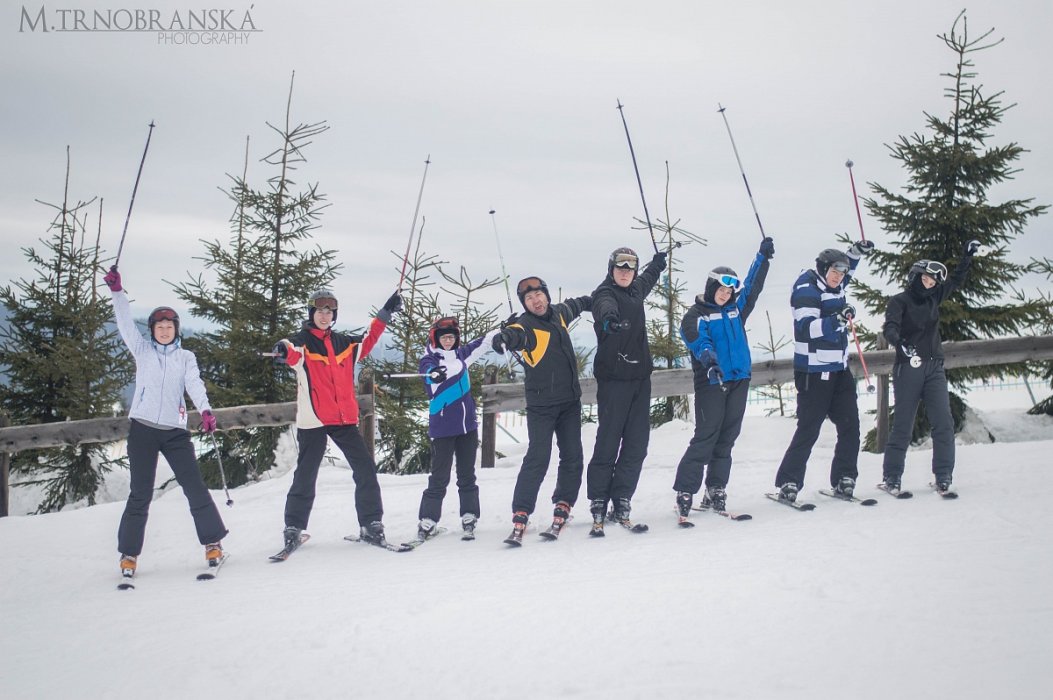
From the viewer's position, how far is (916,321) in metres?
6.67

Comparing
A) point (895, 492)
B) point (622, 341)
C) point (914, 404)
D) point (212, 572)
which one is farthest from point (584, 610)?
point (914, 404)

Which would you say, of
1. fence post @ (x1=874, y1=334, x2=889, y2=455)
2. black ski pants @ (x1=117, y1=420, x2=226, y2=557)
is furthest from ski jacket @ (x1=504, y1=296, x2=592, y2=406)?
fence post @ (x1=874, y1=334, x2=889, y2=455)

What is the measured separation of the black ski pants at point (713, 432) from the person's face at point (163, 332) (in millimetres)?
3960

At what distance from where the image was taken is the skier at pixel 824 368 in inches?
257

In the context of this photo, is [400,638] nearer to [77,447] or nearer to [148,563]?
[148,563]

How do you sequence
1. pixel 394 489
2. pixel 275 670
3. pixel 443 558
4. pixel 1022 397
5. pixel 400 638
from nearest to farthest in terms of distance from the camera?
pixel 275 670
pixel 400 638
pixel 443 558
pixel 394 489
pixel 1022 397

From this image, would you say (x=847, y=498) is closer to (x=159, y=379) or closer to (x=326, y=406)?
(x=326, y=406)

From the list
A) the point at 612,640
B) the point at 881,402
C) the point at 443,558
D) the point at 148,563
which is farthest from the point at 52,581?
the point at 881,402

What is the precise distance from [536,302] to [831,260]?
251 centimetres

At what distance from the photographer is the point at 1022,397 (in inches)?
683

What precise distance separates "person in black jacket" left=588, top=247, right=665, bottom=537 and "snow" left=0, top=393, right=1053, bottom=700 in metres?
0.35

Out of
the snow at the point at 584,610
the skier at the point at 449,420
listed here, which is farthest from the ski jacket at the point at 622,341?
the snow at the point at 584,610

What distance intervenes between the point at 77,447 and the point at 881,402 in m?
11.1

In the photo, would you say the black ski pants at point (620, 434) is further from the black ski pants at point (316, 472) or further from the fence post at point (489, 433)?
the fence post at point (489, 433)
